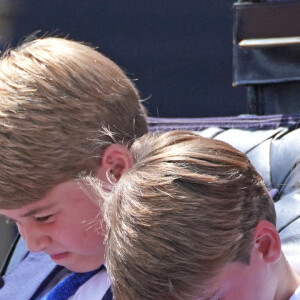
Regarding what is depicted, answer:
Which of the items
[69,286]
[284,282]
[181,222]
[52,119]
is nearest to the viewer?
[181,222]

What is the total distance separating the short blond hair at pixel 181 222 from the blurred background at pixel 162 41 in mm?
1704

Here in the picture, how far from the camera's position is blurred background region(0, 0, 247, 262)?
9.88 ft

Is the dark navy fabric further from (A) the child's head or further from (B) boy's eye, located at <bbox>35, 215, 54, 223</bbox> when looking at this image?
(B) boy's eye, located at <bbox>35, 215, 54, 223</bbox>

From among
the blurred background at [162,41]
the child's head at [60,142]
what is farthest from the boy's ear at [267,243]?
the blurred background at [162,41]

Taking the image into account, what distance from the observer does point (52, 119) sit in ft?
5.51

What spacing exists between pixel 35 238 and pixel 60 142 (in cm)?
22

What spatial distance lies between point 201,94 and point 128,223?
1811 millimetres

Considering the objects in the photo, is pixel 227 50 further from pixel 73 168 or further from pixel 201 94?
pixel 73 168

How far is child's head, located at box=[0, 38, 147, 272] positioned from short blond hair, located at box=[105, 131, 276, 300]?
0.36 m

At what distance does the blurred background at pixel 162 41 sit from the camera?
3012 mm

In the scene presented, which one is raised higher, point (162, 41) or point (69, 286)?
point (162, 41)

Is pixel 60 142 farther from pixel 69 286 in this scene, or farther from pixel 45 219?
pixel 69 286

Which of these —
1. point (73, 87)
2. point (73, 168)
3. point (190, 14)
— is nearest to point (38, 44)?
point (73, 87)

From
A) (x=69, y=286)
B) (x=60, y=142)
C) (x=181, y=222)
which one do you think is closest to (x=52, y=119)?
(x=60, y=142)
